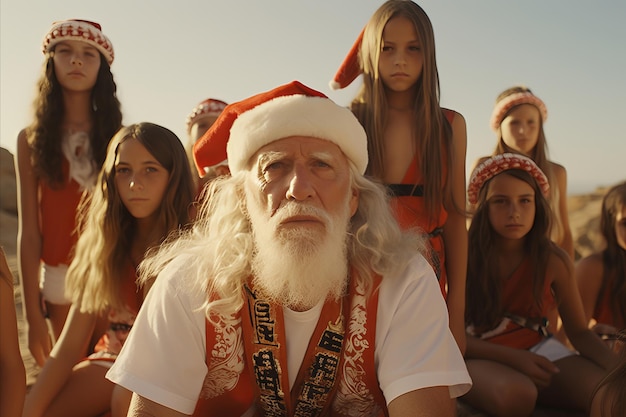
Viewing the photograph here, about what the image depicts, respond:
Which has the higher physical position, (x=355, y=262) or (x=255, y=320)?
(x=355, y=262)

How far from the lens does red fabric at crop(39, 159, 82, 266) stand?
3.79 meters

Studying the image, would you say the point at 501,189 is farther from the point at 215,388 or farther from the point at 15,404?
the point at 15,404

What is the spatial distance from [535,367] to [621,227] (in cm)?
120

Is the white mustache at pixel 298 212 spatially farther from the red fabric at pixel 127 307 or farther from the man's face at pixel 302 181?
the red fabric at pixel 127 307

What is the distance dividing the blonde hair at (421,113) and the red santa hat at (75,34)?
5.79 ft

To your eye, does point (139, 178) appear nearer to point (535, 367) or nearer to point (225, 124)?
point (225, 124)

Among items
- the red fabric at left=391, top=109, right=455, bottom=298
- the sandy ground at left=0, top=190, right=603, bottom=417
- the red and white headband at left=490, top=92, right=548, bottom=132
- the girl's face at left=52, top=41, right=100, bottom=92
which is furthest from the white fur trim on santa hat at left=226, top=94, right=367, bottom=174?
→ the sandy ground at left=0, top=190, right=603, bottom=417

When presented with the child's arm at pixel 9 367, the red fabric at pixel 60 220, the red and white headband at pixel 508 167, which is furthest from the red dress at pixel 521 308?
the red fabric at pixel 60 220

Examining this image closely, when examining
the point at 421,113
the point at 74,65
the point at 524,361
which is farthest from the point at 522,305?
the point at 74,65

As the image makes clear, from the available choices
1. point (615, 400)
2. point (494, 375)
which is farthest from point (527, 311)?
point (615, 400)

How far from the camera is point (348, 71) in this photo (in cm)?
360

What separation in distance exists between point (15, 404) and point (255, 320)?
88cm

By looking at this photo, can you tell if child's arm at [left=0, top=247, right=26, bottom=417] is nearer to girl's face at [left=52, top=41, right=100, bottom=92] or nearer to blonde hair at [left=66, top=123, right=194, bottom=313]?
blonde hair at [left=66, top=123, right=194, bottom=313]

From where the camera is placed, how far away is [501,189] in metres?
3.84
